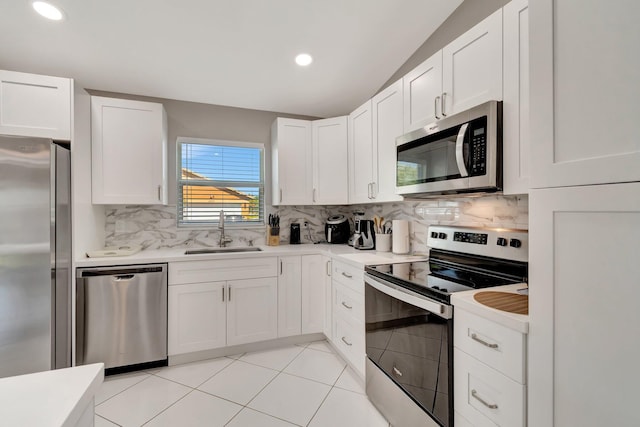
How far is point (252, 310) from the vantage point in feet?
8.61

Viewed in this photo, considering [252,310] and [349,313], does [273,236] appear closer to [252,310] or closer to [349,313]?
[252,310]

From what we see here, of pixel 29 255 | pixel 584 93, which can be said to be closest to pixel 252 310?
pixel 29 255

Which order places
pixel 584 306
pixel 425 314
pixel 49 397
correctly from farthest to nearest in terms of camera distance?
pixel 425 314 → pixel 584 306 → pixel 49 397

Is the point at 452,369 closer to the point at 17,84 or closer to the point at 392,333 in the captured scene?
the point at 392,333

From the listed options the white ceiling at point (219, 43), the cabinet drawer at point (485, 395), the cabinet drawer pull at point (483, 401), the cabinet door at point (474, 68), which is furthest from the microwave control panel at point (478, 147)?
the white ceiling at point (219, 43)

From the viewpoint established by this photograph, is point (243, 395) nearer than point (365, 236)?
Yes

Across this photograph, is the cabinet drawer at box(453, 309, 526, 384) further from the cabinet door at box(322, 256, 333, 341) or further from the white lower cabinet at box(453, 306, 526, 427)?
the cabinet door at box(322, 256, 333, 341)

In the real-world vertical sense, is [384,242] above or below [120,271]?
above

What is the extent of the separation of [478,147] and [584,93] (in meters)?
0.65

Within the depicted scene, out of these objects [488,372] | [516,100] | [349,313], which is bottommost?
[349,313]

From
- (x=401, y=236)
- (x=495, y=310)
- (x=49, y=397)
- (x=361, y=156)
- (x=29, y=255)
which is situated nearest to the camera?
(x=49, y=397)

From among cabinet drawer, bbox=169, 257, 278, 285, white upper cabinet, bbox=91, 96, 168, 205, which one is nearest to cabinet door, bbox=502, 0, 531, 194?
cabinet drawer, bbox=169, 257, 278, 285

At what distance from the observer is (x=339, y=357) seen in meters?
2.53

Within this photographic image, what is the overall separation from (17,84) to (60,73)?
53cm
